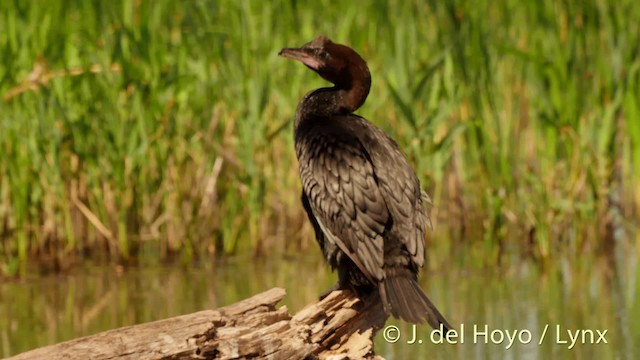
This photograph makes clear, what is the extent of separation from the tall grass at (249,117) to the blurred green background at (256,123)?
0.01m

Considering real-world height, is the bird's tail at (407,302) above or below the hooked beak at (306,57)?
below

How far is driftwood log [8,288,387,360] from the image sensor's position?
4.34 metres

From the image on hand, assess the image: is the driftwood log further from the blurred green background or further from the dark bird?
the blurred green background

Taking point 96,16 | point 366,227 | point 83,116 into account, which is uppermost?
point 96,16

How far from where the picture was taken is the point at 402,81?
25.6 ft

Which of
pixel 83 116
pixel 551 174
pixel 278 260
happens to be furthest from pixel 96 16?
pixel 551 174

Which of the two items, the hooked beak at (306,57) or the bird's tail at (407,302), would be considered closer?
the bird's tail at (407,302)

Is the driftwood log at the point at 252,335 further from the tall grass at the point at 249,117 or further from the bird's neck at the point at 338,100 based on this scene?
the tall grass at the point at 249,117

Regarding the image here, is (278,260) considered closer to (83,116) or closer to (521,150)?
(83,116)

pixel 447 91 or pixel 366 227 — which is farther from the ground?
pixel 447 91

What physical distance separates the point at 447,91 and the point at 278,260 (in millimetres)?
1461

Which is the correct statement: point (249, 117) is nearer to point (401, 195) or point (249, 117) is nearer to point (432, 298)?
point (432, 298)

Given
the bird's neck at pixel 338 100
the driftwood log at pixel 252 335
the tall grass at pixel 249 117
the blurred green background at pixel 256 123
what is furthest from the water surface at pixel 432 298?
the bird's neck at pixel 338 100

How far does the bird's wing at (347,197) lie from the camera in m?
4.89
